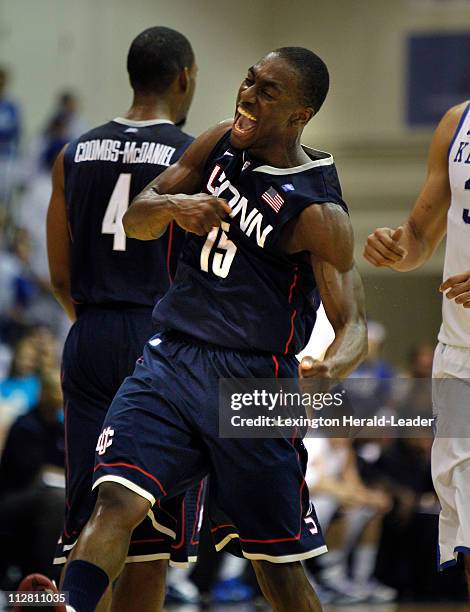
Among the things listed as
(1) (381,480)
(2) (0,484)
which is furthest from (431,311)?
(2) (0,484)

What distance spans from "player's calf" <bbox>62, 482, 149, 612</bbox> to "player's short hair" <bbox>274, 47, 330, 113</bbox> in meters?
1.64

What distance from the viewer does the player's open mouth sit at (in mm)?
4762

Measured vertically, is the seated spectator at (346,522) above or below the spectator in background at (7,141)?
below

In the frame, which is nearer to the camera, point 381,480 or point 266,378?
point 266,378

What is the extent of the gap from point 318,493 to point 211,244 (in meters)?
5.50

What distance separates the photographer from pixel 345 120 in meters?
16.0

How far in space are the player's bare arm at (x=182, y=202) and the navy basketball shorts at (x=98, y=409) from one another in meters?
0.70

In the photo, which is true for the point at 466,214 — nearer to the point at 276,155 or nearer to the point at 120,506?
the point at 276,155

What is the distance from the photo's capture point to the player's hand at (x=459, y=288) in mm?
4965

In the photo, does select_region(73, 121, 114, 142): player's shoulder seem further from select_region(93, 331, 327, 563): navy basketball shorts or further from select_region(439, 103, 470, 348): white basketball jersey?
select_region(439, 103, 470, 348): white basketball jersey

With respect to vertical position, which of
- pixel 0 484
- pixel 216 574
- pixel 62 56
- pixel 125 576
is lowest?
pixel 216 574

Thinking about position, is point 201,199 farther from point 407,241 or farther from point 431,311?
point 431,311

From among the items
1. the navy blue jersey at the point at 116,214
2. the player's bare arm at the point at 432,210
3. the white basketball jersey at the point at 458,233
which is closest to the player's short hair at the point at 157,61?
the navy blue jersey at the point at 116,214

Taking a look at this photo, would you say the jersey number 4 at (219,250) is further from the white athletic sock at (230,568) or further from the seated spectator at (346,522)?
the white athletic sock at (230,568)
